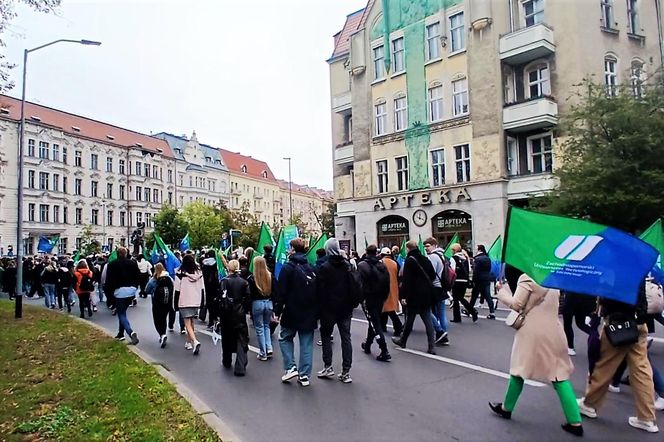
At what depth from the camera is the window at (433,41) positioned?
101 feet

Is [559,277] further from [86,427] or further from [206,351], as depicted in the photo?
[206,351]

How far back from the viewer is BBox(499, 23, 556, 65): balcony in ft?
85.8

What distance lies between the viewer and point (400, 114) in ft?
107

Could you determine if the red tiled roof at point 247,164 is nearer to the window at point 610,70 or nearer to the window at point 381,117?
the window at point 381,117

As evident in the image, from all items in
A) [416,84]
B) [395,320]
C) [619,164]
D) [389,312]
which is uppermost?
[416,84]

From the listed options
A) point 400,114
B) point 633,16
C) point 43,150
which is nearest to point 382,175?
point 400,114

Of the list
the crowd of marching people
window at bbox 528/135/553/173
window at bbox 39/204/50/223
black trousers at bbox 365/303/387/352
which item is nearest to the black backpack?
the crowd of marching people

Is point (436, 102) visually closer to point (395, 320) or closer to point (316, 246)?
point (316, 246)

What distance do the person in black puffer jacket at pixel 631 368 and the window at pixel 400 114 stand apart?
2779cm

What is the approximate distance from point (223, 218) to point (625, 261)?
5938 cm

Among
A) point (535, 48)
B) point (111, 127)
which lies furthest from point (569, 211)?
point (111, 127)

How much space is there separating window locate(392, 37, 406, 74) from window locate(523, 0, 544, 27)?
7.49 meters

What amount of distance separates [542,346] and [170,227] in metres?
58.8

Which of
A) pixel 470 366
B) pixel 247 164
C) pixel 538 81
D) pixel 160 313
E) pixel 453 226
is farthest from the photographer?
pixel 247 164
